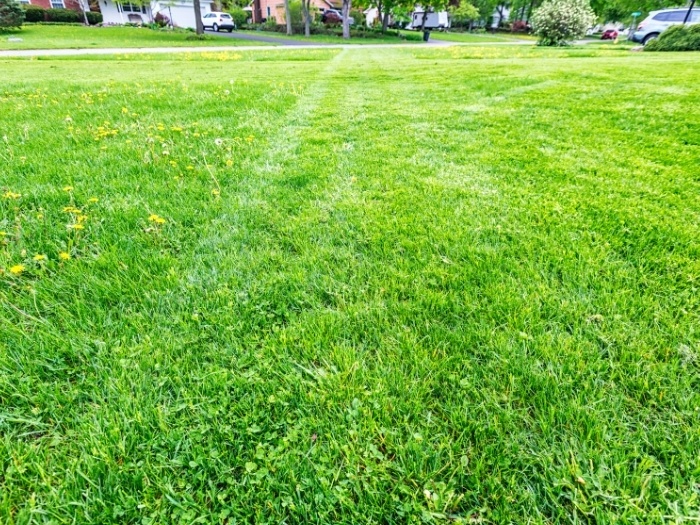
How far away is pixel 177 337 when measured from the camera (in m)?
1.66

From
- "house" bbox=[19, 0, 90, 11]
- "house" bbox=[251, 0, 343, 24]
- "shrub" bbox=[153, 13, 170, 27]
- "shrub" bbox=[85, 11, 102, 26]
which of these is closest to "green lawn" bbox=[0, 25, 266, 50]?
"shrub" bbox=[85, 11, 102, 26]

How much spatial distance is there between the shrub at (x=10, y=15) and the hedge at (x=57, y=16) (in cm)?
653

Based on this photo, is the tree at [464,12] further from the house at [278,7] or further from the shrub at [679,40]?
the shrub at [679,40]

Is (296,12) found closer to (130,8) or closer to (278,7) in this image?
(278,7)

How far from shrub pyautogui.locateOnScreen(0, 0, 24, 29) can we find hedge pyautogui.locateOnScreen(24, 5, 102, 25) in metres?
6.53

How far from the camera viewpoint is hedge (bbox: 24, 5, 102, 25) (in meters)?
34.0

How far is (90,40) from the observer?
2327 cm

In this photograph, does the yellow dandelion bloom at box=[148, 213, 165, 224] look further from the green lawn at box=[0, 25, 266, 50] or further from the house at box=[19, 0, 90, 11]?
Answer: the house at box=[19, 0, 90, 11]

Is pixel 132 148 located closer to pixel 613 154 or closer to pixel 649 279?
pixel 649 279

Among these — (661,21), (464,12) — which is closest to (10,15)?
(661,21)

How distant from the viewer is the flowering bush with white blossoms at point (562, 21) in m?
19.1

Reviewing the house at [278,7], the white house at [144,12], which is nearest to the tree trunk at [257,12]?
the house at [278,7]

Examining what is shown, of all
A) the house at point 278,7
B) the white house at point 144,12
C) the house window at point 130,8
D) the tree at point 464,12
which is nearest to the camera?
the white house at point 144,12

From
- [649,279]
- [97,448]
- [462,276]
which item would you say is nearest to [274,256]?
[462,276]
